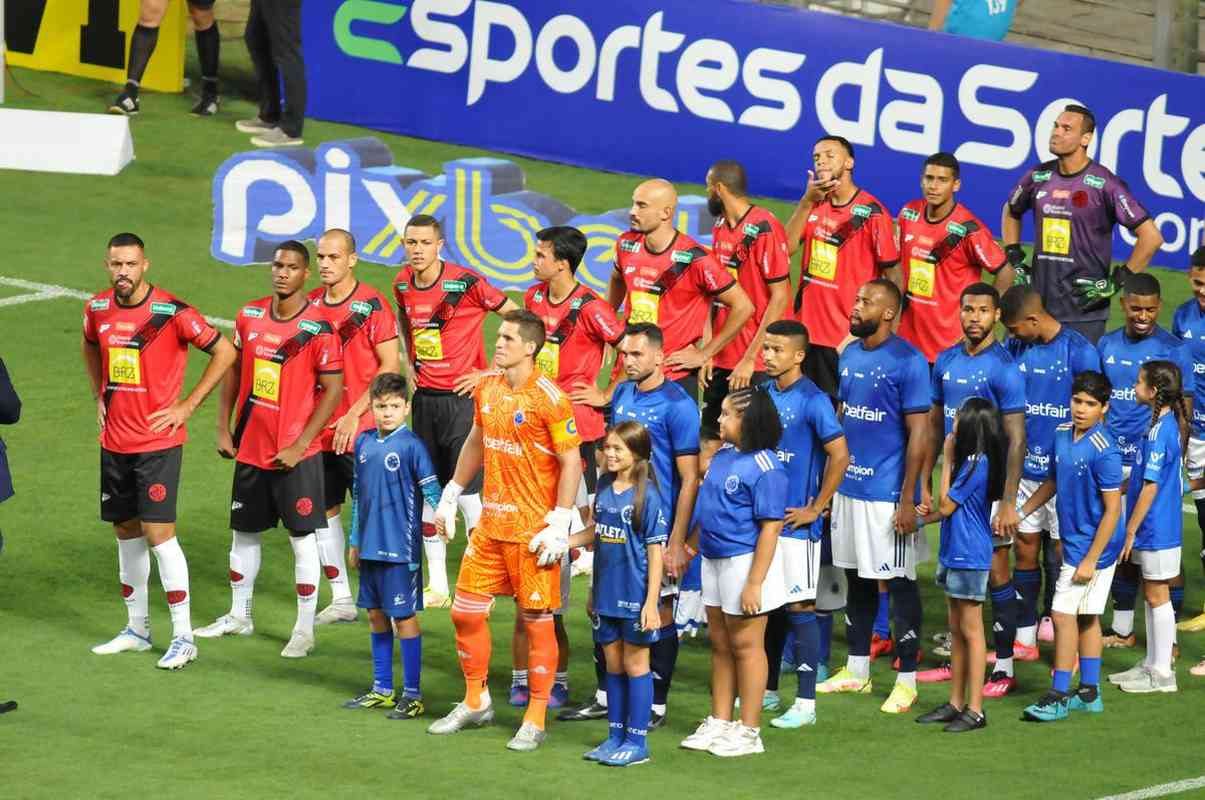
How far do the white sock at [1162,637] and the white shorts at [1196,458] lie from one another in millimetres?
1820

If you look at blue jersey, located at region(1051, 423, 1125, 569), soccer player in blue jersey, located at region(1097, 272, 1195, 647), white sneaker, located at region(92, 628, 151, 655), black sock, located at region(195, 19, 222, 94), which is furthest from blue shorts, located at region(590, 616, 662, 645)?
black sock, located at region(195, 19, 222, 94)

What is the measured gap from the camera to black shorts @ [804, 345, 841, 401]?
13156 mm

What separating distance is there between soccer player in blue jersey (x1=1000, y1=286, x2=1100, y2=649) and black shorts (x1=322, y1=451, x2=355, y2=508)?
388cm

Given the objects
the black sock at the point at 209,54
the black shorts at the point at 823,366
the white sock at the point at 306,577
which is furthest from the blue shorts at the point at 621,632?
the black sock at the point at 209,54

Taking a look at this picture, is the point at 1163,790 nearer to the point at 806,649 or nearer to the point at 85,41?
the point at 806,649

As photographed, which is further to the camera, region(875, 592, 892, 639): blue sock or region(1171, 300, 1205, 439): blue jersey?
region(1171, 300, 1205, 439): blue jersey

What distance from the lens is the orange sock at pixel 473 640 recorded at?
33.8 ft

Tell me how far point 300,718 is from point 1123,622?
4.76 meters

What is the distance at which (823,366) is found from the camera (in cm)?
1318

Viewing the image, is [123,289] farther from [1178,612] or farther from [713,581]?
[1178,612]

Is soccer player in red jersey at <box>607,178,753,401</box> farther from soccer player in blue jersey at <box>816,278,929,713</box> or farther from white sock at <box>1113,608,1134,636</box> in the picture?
white sock at <box>1113,608,1134,636</box>

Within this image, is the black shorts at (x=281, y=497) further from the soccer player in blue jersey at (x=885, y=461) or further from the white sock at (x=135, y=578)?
the soccer player in blue jersey at (x=885, y=461)

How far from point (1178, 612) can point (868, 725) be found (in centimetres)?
301

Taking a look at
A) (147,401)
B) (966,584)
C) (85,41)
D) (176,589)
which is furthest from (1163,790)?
(85,41)
